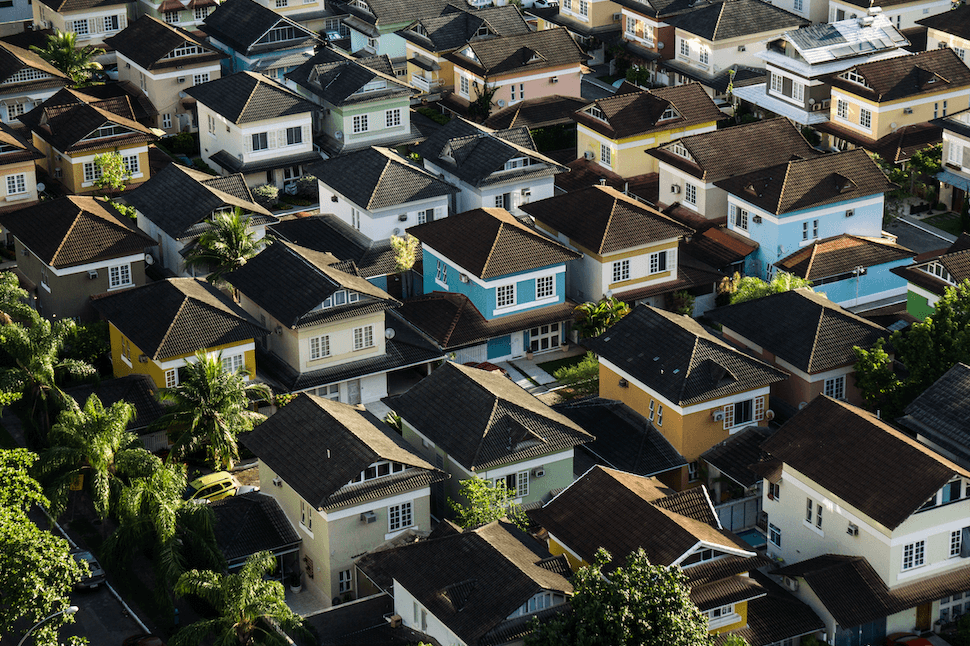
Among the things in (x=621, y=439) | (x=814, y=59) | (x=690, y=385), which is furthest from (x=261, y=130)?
(x=690, y=385)

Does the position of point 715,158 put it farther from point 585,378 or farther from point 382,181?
point 585,378

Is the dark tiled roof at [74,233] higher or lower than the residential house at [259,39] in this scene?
higher

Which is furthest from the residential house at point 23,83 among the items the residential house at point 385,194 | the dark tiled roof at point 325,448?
the dark tiled roof at point 325,448

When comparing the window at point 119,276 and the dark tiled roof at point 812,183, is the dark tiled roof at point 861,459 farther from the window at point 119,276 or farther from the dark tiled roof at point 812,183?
the window at point 119,276

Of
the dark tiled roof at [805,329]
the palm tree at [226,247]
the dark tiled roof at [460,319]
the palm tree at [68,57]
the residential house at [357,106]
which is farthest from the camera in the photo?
the palm tree at [68,57]

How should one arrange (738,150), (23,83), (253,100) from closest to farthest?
(738,150) < (253,100) < (23,83)

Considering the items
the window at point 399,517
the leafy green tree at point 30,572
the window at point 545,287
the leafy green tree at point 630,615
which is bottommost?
the window at point 545,287

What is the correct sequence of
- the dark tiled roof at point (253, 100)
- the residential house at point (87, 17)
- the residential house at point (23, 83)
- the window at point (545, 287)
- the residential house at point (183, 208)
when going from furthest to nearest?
the residential house at point (87, 17) → the residential house at point (23, 83) → the dark tiled roof at point (253, 100) → the residential house at point (183, 208) → the window at point (545, 287)
